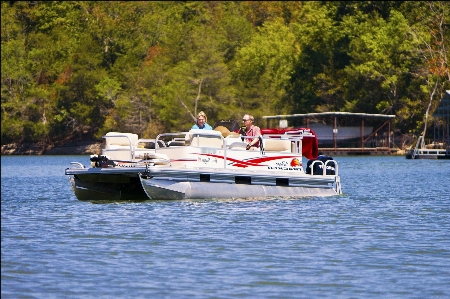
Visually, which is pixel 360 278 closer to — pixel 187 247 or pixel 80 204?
pixel 187 247

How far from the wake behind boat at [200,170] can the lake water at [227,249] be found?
0.94 feet

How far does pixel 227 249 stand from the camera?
16047 millimetres

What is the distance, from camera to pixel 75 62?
106250 millimetres

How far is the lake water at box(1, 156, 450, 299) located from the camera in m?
12.6

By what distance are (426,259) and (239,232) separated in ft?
13.8

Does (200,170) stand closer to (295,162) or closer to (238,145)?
(238,145)

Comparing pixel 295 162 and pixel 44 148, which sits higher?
pixel 295 162

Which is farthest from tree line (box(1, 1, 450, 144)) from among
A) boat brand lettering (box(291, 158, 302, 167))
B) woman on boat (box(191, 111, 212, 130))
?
woman on boat (box(191, 111, 212, 130))

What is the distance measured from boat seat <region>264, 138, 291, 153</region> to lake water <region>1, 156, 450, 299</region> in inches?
44.6

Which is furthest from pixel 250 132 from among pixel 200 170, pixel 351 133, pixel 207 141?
pixel 351 133

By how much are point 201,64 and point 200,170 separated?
73.2m

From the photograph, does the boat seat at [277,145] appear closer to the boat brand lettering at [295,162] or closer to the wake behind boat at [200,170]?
the wake behind boat at [200,170]

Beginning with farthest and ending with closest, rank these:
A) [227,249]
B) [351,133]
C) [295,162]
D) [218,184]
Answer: [351,133]
[295,162]
[218,184]
[227,249]

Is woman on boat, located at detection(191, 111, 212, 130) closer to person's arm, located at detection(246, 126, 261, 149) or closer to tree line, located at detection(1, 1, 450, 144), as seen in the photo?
person's arm, located at detection(246, 126, 261, 149)
